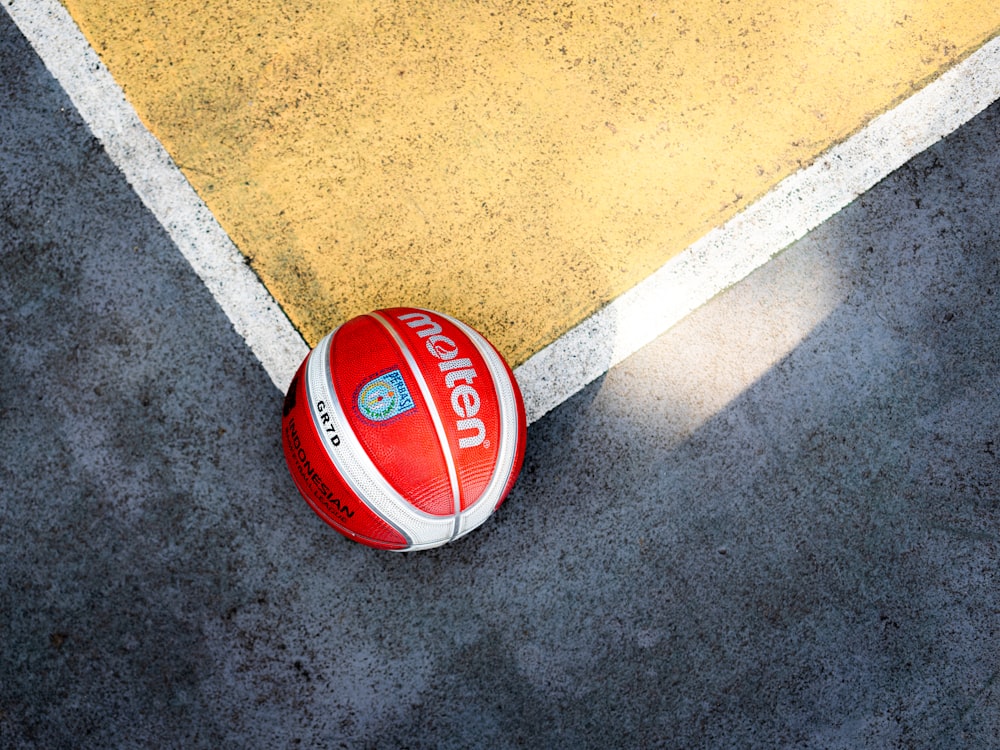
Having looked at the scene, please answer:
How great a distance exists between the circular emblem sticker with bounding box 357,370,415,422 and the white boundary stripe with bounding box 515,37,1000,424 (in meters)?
1.01

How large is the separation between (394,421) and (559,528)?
135 centimetres

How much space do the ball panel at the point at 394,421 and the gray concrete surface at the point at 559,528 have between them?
37.9 inches

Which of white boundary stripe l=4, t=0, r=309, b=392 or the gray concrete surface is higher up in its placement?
white boundary stripe l=4, t=0, r=309, b=392

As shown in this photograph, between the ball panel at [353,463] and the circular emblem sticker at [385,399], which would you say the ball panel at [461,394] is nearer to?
the circular emblem sticker at [385,399]

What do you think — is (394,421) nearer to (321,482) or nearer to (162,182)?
(321,482)

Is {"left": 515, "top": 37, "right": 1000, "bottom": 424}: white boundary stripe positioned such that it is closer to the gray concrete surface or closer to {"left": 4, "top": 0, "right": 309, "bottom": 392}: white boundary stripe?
the gray concrete surface

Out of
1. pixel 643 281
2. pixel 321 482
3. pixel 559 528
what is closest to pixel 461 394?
pixel 321 482

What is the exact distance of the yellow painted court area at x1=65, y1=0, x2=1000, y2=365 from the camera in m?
3.46

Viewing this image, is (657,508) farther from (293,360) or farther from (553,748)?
(293,360)

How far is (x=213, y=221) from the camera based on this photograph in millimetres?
3439

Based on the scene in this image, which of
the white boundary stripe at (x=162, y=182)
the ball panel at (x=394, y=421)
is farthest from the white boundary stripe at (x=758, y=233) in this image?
the white boundary stripe at (x=162, y=182)

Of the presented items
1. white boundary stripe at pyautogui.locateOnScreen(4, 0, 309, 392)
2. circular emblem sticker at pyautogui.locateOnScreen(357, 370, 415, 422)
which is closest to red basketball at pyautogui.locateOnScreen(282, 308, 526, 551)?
circular emblem sticker at pyautogui.locateOnScreen(357, 370, 415, 422)

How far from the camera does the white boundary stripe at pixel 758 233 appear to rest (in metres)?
3.55

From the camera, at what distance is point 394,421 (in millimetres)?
2602
